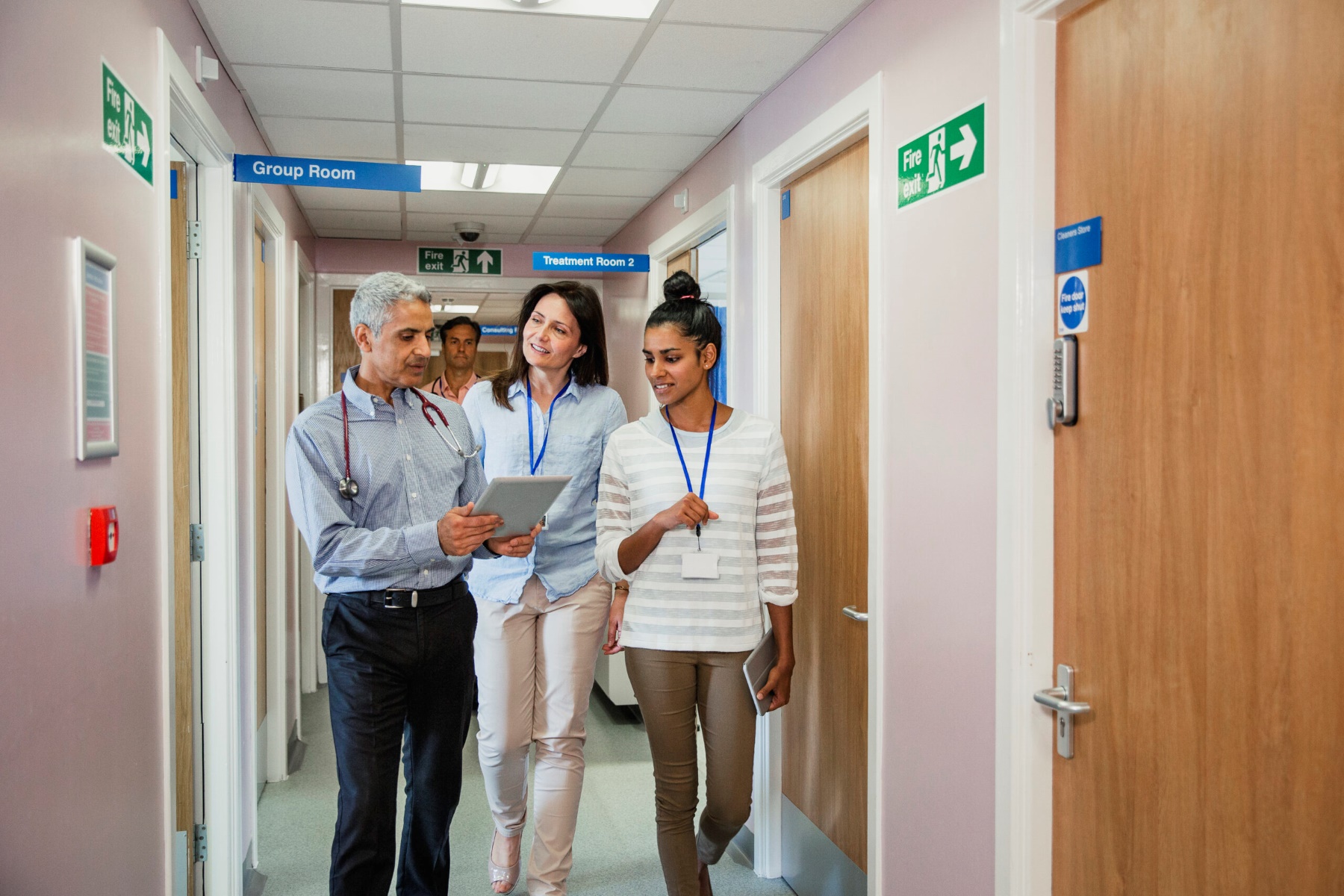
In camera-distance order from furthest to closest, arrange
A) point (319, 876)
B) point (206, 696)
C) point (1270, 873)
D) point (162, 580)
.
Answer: point (319, 876) < point (206, 696) < point (162, 580) < point (1270, 873)

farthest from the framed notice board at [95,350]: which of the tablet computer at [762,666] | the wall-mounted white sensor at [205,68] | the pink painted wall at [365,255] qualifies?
the pink painted wall at [365,255]

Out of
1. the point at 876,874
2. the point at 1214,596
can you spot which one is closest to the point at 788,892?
the point at 876,874

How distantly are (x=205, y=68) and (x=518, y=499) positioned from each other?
1.51m

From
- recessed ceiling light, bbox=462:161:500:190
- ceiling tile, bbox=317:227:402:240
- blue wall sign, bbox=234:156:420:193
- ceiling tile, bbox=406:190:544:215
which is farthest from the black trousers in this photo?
ceiling tile, bbox=317:227:402:240

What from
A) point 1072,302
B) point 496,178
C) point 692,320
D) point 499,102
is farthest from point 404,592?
point 496,178

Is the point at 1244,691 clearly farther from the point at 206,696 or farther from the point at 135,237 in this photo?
the point at 206,696

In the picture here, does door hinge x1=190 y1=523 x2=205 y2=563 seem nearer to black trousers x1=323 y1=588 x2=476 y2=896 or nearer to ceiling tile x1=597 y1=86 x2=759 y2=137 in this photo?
black trousers x1=323 y1=588 x2=476 y2=896

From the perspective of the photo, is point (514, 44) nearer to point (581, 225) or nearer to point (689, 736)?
point (689, 736)

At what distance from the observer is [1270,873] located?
1381 mm

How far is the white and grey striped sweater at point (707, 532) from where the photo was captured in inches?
90.7

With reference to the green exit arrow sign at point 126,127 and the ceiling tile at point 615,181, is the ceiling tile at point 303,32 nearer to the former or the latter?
the green exit arrow sign at point 126,127

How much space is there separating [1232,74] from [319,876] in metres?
3.25

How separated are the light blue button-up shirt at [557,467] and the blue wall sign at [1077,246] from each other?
1.38m

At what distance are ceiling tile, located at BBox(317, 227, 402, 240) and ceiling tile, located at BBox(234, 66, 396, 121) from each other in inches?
92.4
